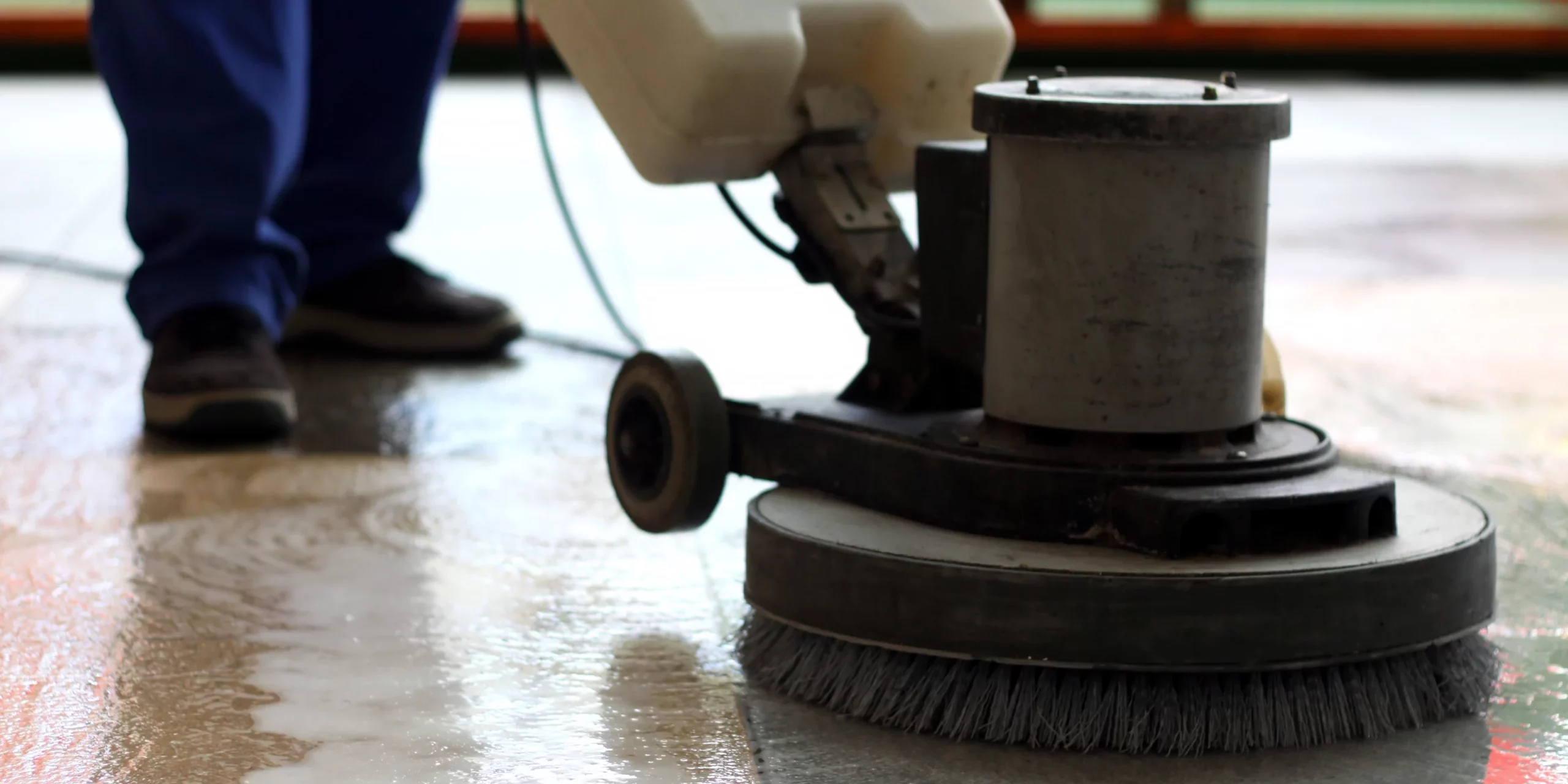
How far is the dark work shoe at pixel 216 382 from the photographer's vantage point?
1782 mm

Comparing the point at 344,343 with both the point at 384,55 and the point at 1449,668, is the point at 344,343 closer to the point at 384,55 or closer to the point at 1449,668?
the point at 384,55

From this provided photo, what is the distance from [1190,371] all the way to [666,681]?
0.39 meters

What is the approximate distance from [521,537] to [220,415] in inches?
17.6

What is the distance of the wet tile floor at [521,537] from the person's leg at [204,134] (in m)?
0.16

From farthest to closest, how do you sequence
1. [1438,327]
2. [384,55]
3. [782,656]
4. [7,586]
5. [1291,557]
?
[1438,327], [384,55], [7,586], [782,656], [1291,557]

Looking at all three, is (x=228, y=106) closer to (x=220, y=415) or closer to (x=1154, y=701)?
(x=220, y=415)

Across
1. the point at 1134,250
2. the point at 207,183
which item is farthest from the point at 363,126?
the point at 1134,250

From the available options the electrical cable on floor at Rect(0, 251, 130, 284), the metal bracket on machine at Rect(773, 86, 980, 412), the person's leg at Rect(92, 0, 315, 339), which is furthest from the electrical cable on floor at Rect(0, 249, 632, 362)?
the metal bracket on machine at Rect(773, 86, 980, 412)

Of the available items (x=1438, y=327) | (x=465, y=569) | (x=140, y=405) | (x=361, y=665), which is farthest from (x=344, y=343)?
(x=1438, y=327)

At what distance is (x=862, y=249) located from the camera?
51.3 inches

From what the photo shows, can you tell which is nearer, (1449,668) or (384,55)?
(1449,668)

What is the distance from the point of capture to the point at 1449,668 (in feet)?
3.62

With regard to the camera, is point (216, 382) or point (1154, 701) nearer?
point (1154, 701)

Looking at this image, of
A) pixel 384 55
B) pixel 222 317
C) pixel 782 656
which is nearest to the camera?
pixel 782 656
